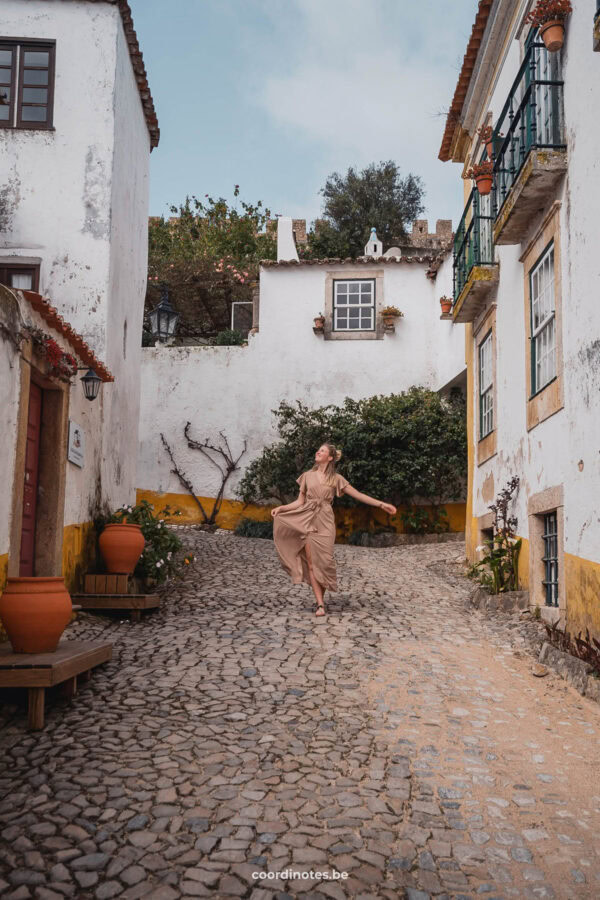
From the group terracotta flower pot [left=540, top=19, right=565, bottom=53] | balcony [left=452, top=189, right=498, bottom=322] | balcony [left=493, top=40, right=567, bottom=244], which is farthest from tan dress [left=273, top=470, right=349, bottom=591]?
terracotta flower pot [left=540, top=19, right=565, bottom=53]

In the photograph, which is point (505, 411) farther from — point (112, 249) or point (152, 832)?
point (152, 832)

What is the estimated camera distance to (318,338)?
16.4m

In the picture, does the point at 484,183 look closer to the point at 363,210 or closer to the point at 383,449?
the point at 383,449

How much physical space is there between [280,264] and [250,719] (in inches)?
512

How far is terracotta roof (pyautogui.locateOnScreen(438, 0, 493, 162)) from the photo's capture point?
8.94m

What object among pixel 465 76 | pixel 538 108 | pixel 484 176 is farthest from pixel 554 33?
pixel 465 76

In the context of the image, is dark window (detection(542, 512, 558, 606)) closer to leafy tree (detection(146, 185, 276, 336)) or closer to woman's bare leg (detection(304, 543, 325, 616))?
woman's bare leg (detection(304, 543, 325, 616))

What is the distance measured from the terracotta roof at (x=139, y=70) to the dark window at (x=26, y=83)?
0.92 metres

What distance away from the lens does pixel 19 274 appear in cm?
918

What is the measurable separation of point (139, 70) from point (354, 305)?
7.11 meters

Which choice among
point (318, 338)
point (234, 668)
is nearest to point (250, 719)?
point (234, 668)

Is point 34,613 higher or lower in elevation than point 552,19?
lower

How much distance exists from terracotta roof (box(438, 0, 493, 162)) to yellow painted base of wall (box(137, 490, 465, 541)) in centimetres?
637

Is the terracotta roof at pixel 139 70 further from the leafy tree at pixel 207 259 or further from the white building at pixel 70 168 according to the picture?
the leafy tree at pixel 207 259
